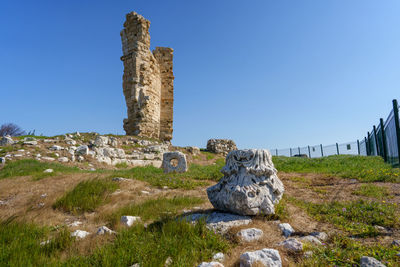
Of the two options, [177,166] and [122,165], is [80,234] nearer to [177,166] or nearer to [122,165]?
[177,166]

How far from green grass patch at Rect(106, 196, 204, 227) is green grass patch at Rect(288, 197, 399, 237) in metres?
2.11

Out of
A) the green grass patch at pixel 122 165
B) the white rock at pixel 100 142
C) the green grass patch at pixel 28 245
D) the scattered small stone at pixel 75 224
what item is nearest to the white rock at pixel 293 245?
the green grass patch at pixel 28 245

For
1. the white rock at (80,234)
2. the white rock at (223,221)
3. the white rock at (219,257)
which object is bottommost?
the white rock at (219,257)

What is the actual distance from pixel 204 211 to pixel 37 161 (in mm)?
7575

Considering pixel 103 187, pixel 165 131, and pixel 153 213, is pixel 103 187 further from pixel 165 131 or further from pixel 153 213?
pixel 165 131

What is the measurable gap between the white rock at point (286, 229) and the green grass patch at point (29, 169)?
21.9 ft

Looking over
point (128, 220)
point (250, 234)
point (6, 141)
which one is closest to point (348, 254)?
point (250, 234)

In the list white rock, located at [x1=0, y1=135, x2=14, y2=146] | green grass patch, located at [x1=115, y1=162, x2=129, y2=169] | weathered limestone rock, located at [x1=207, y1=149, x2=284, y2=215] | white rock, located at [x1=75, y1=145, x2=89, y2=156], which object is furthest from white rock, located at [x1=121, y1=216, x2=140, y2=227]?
white rock, located at [x1=0, y1=135, x2=14, y2=146]

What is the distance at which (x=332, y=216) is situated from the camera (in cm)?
344

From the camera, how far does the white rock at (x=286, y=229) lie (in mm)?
2771

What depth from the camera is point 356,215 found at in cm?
346

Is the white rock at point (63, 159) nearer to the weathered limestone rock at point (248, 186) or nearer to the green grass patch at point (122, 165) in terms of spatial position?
the green grass patch at point (122, 165)

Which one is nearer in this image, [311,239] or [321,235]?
[311,239]

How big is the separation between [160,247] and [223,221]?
1029mm
